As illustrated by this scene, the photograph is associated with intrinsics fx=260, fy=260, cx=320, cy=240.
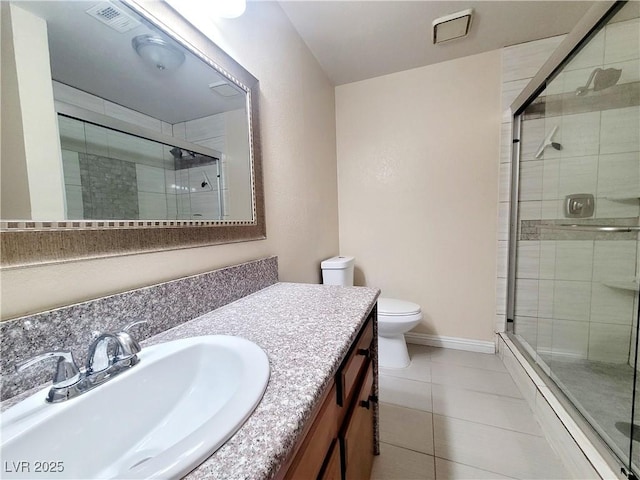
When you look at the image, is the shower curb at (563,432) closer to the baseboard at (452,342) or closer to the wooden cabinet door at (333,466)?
the baseboard at (452,342)

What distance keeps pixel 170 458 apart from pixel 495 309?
2245 mm

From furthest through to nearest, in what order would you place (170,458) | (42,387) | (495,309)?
1. (495,309)
2. (42,387)
3. (170,458)

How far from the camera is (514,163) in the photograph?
6.02 ft

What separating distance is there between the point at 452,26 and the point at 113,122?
188 cm

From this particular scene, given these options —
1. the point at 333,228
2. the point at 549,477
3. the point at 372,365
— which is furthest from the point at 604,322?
the point at 333,228

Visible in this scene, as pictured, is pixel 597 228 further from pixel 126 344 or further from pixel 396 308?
pixel 126 344

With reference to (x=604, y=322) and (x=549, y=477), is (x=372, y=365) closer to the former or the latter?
(x=549, y=477)

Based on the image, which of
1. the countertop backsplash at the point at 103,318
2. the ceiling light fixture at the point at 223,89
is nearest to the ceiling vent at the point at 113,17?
the ceiling light fixture at the point at 223,89

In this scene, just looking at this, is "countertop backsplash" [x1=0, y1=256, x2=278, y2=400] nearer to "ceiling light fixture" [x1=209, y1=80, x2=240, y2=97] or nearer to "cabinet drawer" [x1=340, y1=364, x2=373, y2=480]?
"cabinet drawer" [x1=340, y1=364, x2=373, y2=480]

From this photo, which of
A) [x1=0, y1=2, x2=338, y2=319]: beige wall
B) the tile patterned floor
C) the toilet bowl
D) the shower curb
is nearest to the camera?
[x1=0, y1=2, x2=338, y2=319]: beige wall

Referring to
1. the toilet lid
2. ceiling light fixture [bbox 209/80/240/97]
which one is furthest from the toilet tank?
ceiling light fixture [bbox 209/80/240/97]

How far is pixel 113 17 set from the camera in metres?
0.66

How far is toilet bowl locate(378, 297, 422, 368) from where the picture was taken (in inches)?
67.6

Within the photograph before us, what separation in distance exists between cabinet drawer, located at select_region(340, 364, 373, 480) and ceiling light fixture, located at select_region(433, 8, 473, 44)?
1.91 metres
